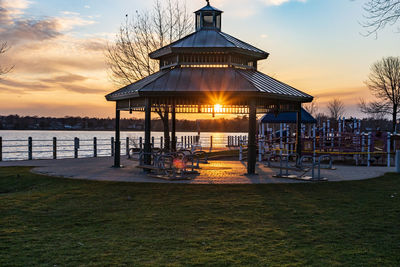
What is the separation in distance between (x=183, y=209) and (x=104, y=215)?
1.80m

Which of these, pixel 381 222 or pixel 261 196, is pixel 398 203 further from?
pixel 261 196

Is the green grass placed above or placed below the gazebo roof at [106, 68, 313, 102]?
below

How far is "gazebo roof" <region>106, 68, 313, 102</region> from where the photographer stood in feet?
51.2

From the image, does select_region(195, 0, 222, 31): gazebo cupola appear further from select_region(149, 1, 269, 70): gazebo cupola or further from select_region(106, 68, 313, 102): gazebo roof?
select_region(106, 68, 313, 102): gazebo roof

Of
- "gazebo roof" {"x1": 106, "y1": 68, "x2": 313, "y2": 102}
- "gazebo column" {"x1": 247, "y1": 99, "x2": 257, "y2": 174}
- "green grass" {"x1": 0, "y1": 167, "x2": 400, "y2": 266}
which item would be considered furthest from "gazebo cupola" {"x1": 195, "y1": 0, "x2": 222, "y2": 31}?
"green grass" {"x1": 0, "y1": 167, "x2": 400, "y2": 266}

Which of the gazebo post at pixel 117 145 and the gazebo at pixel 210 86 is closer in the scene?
the gazebo at pixel 210 86

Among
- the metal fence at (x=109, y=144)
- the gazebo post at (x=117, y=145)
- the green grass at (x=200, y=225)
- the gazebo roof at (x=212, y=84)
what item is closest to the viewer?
the green grass at (x=200, y=225)

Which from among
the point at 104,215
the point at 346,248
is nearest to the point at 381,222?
the point at 346,248

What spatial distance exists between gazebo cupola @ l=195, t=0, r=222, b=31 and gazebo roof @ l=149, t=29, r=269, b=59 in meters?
1.23

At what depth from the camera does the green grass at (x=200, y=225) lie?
607 cm

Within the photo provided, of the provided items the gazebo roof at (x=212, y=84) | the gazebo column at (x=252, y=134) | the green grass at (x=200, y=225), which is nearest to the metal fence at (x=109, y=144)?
the gazebo roof at (x=212, y=84)

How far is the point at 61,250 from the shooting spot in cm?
635

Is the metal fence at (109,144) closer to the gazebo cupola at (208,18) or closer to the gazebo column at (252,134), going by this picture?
the gazebo column at (252,134)

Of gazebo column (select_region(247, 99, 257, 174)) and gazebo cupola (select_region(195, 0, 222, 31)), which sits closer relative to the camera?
gazebo column (select_region(247, 99, 257, 174))
